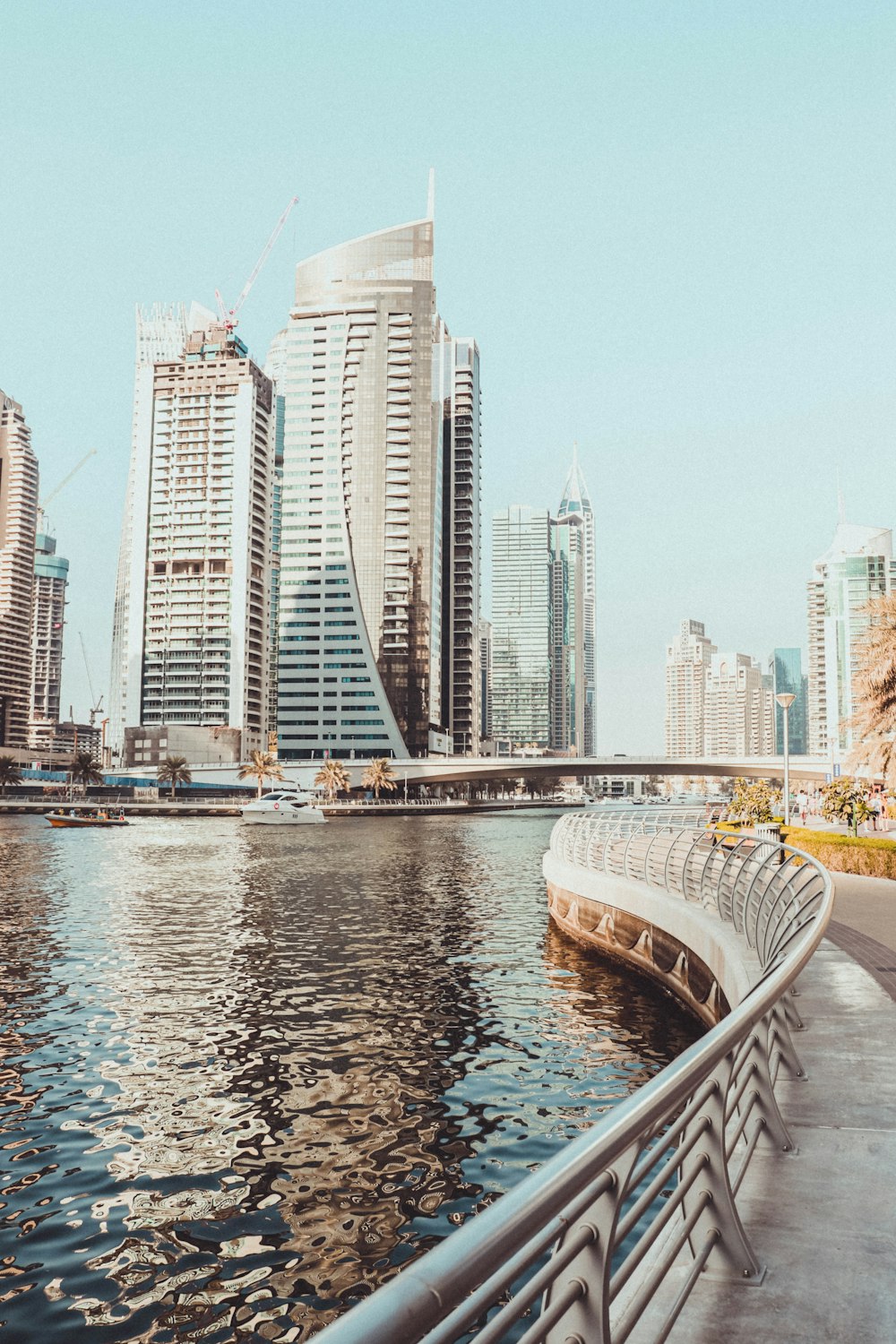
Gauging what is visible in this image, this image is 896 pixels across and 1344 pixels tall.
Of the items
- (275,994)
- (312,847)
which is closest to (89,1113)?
(275,994)

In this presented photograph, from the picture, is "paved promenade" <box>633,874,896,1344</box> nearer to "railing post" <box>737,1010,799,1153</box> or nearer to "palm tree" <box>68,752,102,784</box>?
"railing post" <box>737,1010,799,1153</box>

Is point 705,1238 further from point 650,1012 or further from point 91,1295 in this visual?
point 650,1012

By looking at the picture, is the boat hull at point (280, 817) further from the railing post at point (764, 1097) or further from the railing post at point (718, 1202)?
the railing post at point (718, 1202)

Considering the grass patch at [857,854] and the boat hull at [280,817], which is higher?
the grass patch at [857,854]

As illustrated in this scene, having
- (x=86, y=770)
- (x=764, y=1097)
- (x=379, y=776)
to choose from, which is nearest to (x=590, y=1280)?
(x=764, y=1097)

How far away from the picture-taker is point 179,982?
23.2 meters

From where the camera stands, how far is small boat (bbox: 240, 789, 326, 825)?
359 ft

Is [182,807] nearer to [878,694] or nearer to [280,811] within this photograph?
[280,811]

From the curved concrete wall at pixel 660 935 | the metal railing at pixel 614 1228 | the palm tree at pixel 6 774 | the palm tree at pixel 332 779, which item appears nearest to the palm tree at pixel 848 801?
the curved concrete wall at pixel 660 935

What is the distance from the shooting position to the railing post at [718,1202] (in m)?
5.14

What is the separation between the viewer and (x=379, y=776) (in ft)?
536

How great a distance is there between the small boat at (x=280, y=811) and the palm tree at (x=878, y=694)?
80489 millimetres

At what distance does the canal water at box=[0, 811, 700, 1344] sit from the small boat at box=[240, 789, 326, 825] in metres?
75.4

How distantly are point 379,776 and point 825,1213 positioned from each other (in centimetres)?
15860
